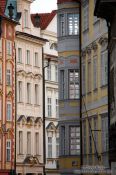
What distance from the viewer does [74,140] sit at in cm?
4025

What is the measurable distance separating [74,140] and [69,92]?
2.02 meters

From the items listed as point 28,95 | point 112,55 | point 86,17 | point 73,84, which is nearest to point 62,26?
point 73,84

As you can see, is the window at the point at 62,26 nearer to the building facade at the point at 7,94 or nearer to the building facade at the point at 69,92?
the building facade at the point at 69,92

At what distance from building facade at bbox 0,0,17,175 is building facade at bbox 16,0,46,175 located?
1162 millimetres

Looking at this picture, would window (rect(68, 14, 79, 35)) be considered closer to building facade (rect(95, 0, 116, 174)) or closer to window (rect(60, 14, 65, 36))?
window (rect(60, 14, 65, 36))

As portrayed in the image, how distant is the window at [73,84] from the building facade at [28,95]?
32741 millimetres

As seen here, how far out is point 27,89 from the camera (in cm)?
7588

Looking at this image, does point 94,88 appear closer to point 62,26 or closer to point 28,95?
point 62,26

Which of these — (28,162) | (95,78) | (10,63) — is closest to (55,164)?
(28,162)

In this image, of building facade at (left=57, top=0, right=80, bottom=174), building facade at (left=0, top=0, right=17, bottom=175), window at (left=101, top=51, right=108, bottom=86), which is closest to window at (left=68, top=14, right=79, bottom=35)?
building facade at (left=57, top=0, right=80, bottom=174)

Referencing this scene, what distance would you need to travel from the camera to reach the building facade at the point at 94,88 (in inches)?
1320

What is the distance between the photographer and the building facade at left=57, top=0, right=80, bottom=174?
131 ft

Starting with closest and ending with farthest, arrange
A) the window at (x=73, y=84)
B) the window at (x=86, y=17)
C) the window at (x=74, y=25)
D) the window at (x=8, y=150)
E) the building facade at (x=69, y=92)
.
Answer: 1. the window at (x=86, y=17)
2. the building facade at (x=69, y=92)
3. the window at (x=73, y=84)
4. the window at (x=74, y=25)
5. the window at (x=8, y=150)

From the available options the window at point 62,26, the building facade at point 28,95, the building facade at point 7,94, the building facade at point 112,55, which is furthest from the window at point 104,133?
the building facade at point 28,95
